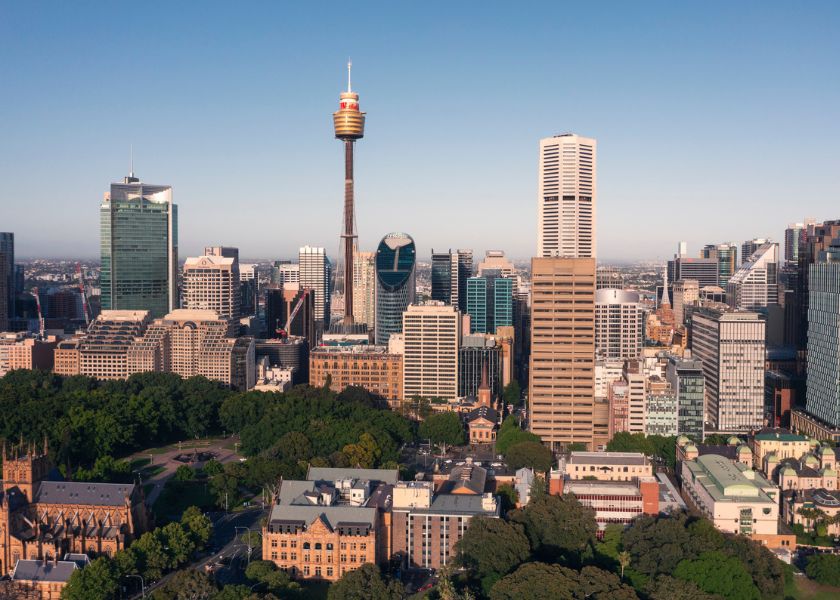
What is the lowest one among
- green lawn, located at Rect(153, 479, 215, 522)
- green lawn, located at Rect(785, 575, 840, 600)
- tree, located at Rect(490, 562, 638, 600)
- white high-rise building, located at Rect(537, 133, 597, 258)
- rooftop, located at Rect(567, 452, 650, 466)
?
green lawn, located at Rect(785, 575, 840, 600)

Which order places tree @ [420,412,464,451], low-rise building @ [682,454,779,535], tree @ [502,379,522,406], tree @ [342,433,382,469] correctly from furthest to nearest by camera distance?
tree @ [502,379,522,406], tree @ [420,412,464,451], tree @ [342,433,382,469], low-rise building @ [682,454,779,535]

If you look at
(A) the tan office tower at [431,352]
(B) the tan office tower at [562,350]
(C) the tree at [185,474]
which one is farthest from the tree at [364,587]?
(A) the tan office tower at [431,352]

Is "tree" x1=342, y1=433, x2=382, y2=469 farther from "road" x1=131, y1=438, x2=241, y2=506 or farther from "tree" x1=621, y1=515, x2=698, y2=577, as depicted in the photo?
"tree" x1=621, y1=515, x2=698, y2=577

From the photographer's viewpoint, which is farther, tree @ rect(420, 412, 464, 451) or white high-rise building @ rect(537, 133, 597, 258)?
white high-rise building @ rect(537, 133, 597, 258)

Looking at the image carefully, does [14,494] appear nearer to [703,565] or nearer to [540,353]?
[703,565]

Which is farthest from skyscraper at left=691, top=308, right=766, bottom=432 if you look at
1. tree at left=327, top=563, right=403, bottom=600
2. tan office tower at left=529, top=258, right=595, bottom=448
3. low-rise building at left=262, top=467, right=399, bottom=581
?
tree at left=327, top=563, right=403, bottom=600

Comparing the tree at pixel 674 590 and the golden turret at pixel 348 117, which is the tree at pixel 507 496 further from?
the golden turret at pixel 348 117
